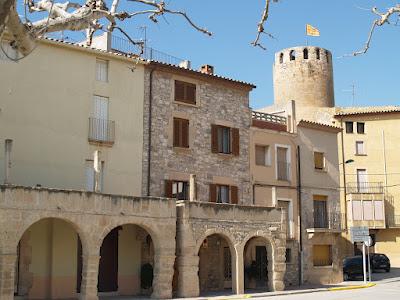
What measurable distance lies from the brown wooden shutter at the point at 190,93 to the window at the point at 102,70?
4.42 metres

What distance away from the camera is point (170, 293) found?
2459 cm

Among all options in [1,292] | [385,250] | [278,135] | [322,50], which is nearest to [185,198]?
[278,135]

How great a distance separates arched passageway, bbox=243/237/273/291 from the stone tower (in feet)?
97.1

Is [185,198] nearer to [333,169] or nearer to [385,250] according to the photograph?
[333,169]

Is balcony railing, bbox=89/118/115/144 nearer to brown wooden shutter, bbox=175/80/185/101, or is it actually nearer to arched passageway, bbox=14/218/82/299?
brown wooden shutter, bbox=175/80/185/101

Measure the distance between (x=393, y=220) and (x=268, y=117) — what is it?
2362 centimetres

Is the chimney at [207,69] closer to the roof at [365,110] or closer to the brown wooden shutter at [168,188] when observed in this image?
the brown wooden shutter at [168,188]

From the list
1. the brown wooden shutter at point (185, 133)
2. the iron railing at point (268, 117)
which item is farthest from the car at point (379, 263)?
the brown wooden shutter at point (185, 133)

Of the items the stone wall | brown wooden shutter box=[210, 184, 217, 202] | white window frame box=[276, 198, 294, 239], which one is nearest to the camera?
the stone wall

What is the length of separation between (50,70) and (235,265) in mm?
11924

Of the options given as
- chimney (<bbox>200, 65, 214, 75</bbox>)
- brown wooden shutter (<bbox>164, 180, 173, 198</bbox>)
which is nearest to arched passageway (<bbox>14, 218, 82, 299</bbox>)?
brown wooden shutter (<bbox>164, 180, 173, 198</bbox>)

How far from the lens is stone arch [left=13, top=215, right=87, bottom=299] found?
23938 mm

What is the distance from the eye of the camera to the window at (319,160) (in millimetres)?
36541

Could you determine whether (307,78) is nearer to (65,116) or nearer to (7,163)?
(65,116)
